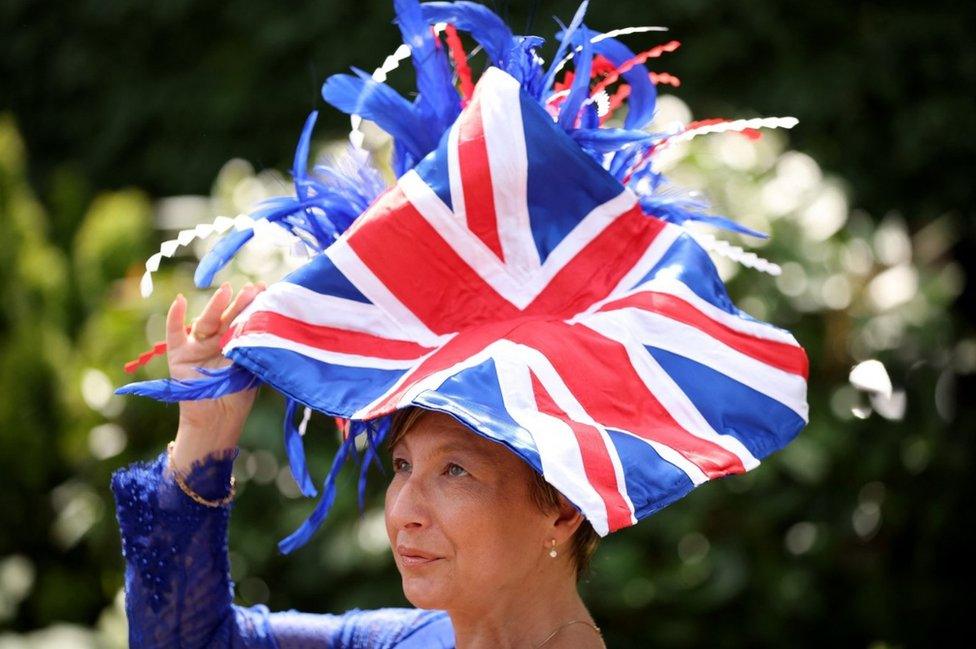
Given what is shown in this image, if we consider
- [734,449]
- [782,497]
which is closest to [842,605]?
[782,497]

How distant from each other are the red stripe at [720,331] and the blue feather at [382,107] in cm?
38

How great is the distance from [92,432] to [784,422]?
3020 millimetres

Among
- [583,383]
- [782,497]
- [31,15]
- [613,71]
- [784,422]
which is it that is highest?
[613,71]

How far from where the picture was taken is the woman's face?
2.04 meters

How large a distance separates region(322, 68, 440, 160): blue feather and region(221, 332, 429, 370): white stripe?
0.34 m

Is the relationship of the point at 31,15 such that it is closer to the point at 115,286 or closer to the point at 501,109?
the point at 115,286

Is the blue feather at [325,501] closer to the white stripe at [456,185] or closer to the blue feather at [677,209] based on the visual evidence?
the white stripe at [456,185]

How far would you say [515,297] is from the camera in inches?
82.2

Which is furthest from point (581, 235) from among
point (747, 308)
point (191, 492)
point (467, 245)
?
point (747, 308)

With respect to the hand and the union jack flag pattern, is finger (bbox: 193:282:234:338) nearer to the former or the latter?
the hand

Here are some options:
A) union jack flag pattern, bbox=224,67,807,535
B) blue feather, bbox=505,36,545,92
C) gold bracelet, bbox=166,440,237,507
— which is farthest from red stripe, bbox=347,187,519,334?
gold bracelet, bbox=166,440,237,507

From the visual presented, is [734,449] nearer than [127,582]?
Yes

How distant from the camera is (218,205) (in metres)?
4.76

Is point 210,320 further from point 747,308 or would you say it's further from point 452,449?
point 747,308
